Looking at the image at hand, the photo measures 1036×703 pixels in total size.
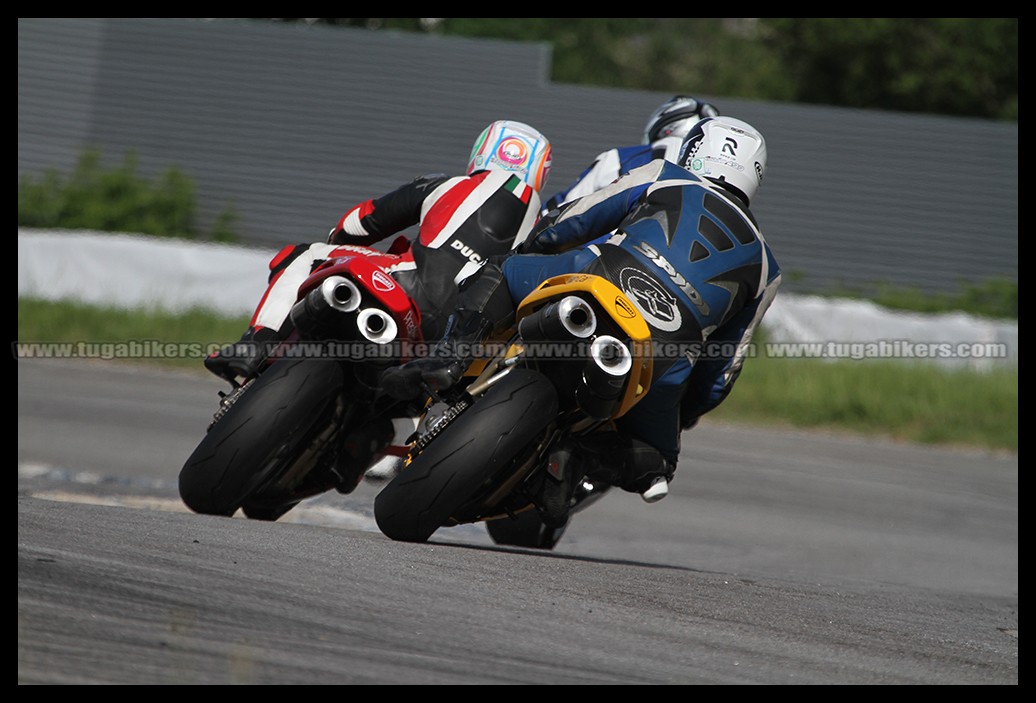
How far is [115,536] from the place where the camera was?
407 centimetres

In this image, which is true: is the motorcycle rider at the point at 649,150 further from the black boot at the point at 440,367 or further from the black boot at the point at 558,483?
the black boot at the point at 558,483

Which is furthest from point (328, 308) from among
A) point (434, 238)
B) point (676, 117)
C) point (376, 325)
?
point (676, 117)

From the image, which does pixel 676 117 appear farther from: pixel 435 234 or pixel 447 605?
pixel 447 605

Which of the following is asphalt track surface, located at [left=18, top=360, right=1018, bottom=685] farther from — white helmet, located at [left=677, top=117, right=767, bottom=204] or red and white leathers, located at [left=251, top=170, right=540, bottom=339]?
white helmet, located at [left=677, top=117, right=767, bottom=204]

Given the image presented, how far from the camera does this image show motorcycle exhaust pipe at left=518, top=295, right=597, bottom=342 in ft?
14.1

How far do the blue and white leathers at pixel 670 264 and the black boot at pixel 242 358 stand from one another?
1.04 meters

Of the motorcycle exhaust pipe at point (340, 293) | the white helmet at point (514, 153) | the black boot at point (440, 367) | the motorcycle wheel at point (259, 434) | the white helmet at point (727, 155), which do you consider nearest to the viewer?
the black boot at point (440, 367)

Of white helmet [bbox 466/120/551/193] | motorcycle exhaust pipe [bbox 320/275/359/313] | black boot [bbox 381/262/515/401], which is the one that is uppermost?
white helmet [bbox 466/120/551/193]

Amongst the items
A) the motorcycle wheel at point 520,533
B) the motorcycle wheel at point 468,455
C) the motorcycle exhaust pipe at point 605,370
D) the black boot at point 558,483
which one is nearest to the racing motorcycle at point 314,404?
the motorcycle wheel at point 468,455

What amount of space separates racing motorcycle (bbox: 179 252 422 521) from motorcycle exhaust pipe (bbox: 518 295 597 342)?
2.43 ft

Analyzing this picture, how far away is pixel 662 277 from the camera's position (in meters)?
4.49

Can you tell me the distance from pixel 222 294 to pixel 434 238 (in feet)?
29.3

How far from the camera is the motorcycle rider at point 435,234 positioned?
5098 millimetres

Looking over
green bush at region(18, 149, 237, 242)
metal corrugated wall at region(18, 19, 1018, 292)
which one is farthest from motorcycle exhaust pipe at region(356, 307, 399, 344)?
green bush at region(18, 149, 237, 242)
